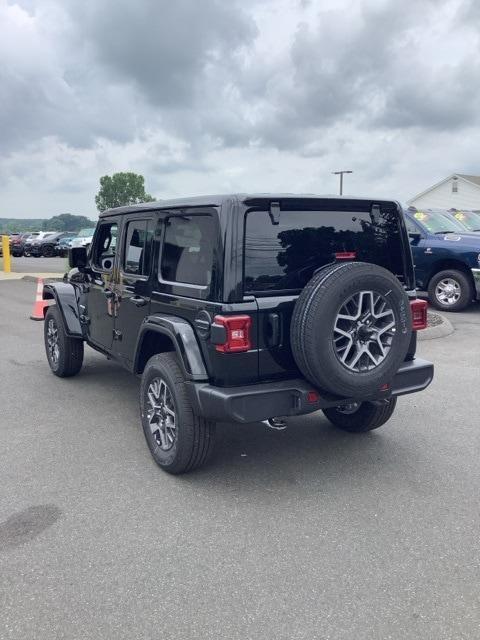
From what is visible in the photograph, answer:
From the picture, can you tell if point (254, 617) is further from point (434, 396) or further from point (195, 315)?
point (434, 396)

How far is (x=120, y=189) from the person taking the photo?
357 ft

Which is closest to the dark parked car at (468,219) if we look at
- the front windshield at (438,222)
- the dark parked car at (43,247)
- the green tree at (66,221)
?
the front windshield at (438,222)

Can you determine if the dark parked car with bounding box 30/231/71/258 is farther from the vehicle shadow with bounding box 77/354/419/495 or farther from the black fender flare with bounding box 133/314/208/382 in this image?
the black fender flare with bounding box 133/314/208/382

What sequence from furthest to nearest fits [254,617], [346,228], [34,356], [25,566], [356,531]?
[34,356] < [346,228] < [356,531] < [25,566] < [254,617]

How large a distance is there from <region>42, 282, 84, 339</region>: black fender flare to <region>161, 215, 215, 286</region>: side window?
2062mm

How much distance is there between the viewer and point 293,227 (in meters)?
3.44

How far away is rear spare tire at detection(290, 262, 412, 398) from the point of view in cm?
312

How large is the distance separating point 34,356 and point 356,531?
5334 mm

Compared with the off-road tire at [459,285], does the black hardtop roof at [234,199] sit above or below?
above

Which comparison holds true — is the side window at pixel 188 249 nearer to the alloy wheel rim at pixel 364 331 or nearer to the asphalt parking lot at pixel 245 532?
the alloy wheel rim at pixel 364 331

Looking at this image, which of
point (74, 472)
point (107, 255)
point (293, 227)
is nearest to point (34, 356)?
point (107, 255)

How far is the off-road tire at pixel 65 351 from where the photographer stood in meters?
5.77

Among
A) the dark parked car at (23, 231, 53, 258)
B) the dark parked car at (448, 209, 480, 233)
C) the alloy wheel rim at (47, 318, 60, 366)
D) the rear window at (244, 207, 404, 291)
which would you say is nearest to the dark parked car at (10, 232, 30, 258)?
the dark parked car at (23, 231, 53, 258)

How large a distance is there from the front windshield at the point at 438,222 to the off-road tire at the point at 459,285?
0.94m
